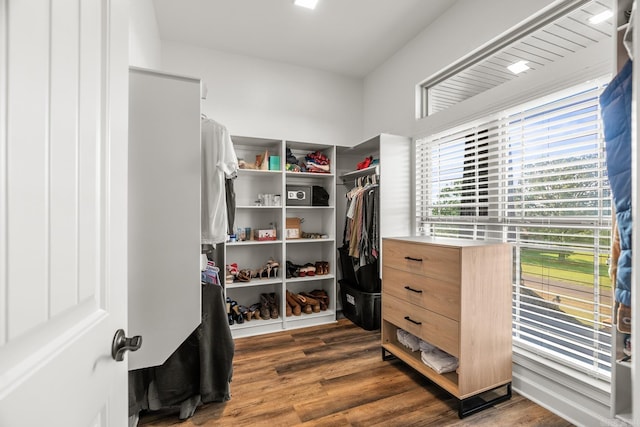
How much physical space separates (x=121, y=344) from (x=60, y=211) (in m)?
0.39

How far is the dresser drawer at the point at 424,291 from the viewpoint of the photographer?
1703 millimetres

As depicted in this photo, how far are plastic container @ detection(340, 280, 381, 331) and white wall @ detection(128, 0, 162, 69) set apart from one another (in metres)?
2.66

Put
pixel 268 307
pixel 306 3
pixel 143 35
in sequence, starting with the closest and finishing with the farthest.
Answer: pixel 143 35 → pixel 306 3 → pixel 268 307

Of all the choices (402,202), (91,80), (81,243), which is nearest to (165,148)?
(91,80)

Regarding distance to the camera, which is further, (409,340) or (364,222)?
(364,222)

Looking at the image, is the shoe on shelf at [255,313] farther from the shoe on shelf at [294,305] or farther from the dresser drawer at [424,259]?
the dresser drawer at [424,259]

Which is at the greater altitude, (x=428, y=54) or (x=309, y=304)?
(x=428, y=54)

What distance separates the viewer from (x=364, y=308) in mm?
2945

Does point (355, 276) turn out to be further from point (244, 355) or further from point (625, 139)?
point (625, 139)

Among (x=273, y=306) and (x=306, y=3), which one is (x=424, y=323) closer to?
(x=273, y=306)

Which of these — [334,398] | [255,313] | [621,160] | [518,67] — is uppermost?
[518,67]

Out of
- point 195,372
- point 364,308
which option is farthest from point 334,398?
point 364,308

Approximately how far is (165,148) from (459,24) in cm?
242

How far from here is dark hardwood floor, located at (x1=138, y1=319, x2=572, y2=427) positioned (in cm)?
164
